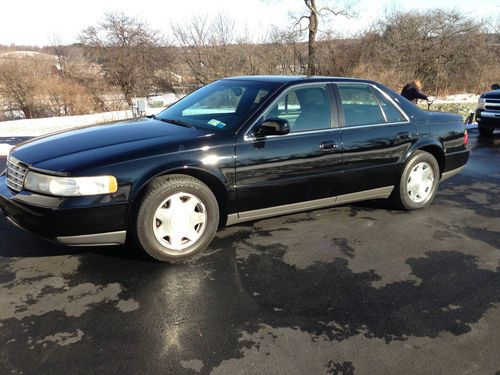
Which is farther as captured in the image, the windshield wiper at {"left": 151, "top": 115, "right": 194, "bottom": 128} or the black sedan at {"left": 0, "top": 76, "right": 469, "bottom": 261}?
the windshield wiper at {"left": 151, "top": 115, "right": 194, "bottom": 128}

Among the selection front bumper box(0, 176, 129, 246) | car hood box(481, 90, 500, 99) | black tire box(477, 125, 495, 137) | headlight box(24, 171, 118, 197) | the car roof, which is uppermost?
the car roof

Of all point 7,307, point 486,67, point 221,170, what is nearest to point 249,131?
point 221,170

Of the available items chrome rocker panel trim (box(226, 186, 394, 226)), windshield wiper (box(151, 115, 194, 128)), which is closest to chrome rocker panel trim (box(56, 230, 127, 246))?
chrome rocker panel trim (box(226, 186, 394, 226))

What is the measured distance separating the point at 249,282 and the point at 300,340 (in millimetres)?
793

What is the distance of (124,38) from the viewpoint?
83.4 ft

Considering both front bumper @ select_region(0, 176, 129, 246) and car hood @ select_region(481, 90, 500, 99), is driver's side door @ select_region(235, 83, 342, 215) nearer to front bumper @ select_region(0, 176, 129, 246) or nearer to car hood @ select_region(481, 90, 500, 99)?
front bumper @ select_region(0, 176, 129, 246)

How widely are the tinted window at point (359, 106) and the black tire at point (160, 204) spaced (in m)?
1.72

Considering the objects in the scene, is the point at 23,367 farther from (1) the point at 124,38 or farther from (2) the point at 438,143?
(1) the point at 124,38

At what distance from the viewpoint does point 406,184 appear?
4898mm

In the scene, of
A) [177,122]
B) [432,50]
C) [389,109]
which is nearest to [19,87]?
[177,122]

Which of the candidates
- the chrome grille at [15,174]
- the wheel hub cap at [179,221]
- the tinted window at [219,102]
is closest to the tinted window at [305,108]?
the tinted window at [219,102]

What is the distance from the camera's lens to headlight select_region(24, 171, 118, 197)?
3.14m

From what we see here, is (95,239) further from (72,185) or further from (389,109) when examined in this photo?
(389,109)

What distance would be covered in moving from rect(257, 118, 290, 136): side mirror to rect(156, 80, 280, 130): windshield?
0.20 m
